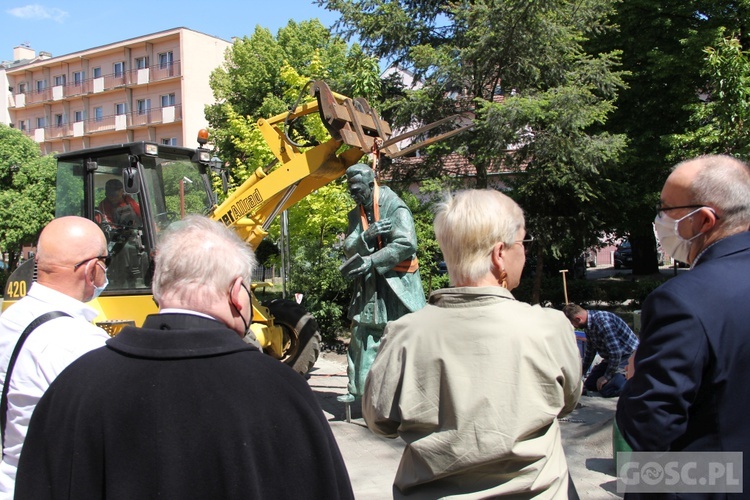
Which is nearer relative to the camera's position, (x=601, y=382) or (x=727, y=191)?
(x=727, y=191)

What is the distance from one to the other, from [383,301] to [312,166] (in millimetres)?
1772

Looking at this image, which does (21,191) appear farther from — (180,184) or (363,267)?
(363,267)

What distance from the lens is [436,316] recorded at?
198cm

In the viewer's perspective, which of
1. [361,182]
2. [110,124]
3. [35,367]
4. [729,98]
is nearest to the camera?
[35,367]

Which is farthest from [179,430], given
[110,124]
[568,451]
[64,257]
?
[110,124]

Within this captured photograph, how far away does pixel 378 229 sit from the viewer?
5.40 meters

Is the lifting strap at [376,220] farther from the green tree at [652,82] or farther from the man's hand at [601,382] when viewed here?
the green tree at [652,82]

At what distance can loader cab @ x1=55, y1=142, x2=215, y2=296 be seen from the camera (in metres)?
6.57

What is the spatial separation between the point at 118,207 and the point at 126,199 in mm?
118

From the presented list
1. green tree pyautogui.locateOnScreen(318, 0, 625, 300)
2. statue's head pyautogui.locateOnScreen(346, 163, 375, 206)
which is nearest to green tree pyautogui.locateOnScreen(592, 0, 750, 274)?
green tree pyautogui.locateOnScreen(318, 0, 625, 300)

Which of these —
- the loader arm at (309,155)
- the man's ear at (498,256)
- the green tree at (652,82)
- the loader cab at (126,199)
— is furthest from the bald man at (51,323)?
the green tree at (652,82)

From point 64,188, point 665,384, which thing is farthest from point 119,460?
point 64,188

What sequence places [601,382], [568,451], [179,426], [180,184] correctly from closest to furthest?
1. [179,426]
2. [568,451]
3. [180,184]
4. [601,382]

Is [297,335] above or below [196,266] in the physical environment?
below
